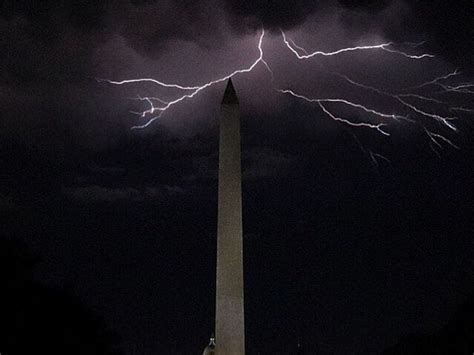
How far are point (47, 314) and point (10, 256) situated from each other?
174 inches

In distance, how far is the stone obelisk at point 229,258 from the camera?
92.8ft

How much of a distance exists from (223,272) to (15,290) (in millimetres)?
18913

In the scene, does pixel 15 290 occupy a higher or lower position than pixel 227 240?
higher

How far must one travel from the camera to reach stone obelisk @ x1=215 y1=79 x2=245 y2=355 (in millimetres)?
28297


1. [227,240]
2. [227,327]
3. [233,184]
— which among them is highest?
[233,184]

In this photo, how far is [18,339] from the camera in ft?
132

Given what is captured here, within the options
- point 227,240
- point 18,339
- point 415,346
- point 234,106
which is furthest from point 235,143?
point 415,346

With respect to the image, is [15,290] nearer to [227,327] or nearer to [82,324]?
[82,324]

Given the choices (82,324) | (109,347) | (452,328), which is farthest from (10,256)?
(452,328)

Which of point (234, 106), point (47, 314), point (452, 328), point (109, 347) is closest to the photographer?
point (234, 106)

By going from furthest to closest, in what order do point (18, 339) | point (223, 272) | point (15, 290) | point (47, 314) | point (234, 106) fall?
Result: point (47, 314) → point (15, 290) → point (18, 339) → point (234, 106) → point (223, 272)

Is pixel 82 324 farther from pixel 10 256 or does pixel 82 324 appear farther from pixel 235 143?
pixel 235 143

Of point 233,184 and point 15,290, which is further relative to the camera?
point 15,290

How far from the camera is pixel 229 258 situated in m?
28.5
